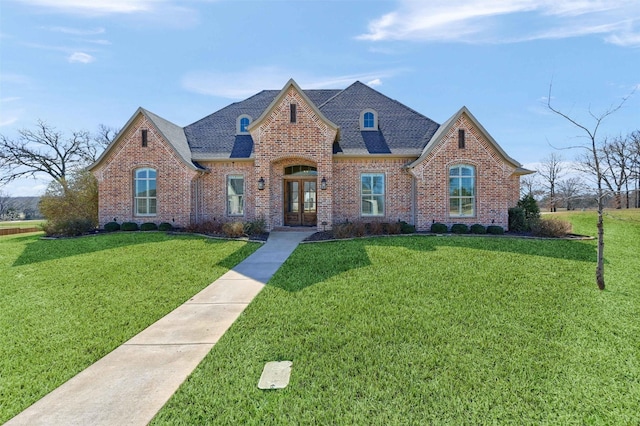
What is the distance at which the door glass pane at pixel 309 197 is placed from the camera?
16.8 meters

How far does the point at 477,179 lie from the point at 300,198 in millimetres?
8613

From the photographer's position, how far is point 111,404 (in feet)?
10.9

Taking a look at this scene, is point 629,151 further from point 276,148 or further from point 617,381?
point 617,381

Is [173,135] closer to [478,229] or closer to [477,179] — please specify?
[477,179]

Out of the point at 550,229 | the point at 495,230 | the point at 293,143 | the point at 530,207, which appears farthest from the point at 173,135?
the point at 530,207

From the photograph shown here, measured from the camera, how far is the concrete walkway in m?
A: 3.17

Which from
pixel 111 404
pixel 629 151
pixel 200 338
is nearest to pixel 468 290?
pixel 200 338

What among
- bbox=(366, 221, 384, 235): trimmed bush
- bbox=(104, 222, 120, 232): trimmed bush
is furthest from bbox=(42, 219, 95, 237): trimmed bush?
bbox=(366, 221, 384, 235): trimmed bush

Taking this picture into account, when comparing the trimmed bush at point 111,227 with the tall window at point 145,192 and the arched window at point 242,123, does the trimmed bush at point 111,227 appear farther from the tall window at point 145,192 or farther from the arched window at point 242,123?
the arched window at point 242,123

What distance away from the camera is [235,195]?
1680 cm

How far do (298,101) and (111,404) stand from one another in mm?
13312

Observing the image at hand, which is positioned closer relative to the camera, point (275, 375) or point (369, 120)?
point (275, 375)

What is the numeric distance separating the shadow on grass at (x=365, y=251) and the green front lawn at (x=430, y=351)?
6.4 inches

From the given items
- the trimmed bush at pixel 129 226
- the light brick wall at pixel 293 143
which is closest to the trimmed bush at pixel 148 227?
the trimmed bush at pixel 129 226
